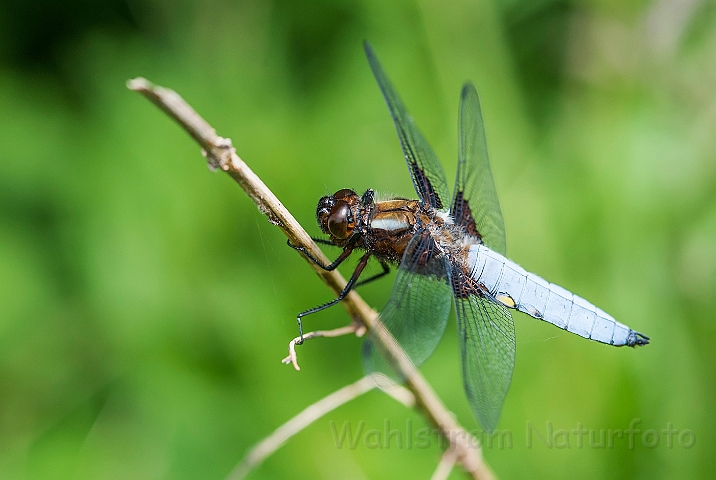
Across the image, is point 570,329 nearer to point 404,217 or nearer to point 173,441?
point 404,217

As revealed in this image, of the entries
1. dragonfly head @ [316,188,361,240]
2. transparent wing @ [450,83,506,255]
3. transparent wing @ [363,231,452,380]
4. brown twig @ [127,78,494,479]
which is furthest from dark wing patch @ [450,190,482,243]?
brown twig @ [127,78,494,479]

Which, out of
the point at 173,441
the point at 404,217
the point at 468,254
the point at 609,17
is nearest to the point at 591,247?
the point at 468,254

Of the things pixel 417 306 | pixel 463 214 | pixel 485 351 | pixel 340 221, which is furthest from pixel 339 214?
pixel 485 351

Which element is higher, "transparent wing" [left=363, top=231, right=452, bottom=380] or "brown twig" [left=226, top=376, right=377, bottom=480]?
"transparent wing" [left=363, top=231, right=452, bottom=380]

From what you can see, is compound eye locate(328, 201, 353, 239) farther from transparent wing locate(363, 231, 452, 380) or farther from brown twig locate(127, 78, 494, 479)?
brown twig locate(127, 78, 494, 479)

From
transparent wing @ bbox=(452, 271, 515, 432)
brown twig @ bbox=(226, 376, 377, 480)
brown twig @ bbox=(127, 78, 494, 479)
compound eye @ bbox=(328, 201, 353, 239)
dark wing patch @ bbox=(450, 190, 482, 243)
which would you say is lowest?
brown twig @ bbox=(226, 376, 377, 480)

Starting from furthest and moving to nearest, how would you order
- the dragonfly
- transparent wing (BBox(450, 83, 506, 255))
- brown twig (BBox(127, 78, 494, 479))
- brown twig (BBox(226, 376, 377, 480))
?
1. transparent wing (BBox(450, 83, 506, 255))
2. the dragonfly
3. brown twig (BBox(226, 376, 377, 480))
4. brown twig (BBox(127, 78, 494, 479))

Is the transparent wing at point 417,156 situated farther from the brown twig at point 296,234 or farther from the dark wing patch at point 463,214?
the brown twig at point 296,234
